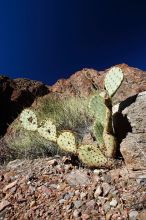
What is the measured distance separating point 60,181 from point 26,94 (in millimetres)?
6243

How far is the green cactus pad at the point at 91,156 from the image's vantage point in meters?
4.54

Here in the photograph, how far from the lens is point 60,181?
4.39 m

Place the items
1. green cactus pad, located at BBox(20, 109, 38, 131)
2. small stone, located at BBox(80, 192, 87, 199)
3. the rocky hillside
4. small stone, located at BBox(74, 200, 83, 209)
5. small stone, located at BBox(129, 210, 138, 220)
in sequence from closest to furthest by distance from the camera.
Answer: small stone, located at BBox(129, 210, 138, 220), the rocky hillside, small stone, located at BBox(74, 200, 83, 209), small stone, located at BBox(80, 192, 87, 199), green cactus pad, located at BBox(20, 109, 38, 131)

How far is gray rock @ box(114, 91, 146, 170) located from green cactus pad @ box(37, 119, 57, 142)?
0.76m

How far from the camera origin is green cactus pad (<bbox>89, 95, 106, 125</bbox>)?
476cm

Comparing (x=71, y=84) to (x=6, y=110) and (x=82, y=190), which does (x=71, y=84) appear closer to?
(x=6, y=110)

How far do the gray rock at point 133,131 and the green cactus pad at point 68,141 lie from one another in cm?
51

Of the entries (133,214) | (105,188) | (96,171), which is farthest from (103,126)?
(133,214)

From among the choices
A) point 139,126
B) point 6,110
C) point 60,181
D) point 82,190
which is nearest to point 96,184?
point 82,190

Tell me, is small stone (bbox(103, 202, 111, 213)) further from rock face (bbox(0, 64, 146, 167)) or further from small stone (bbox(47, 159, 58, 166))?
small stone (bbox(47, 159, 58, 166))

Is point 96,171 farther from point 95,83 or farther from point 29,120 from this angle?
point 95,83

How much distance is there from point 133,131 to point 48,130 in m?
1.09

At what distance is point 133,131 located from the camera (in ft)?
14.8

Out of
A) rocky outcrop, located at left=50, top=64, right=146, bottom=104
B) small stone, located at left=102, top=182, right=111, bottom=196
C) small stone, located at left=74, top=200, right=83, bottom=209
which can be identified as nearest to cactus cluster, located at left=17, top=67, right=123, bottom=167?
small stone, located at left=102, top=182, right=111, bottom=196
